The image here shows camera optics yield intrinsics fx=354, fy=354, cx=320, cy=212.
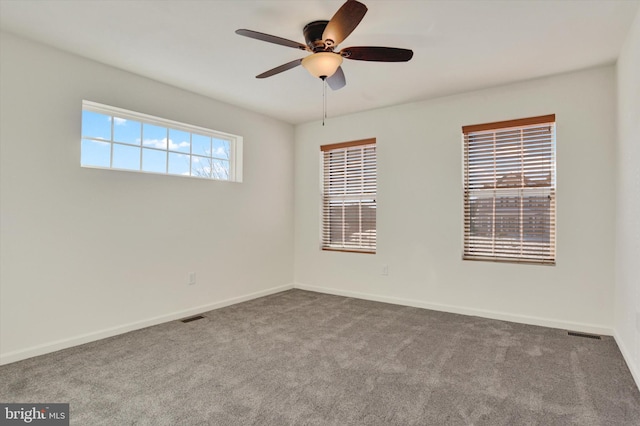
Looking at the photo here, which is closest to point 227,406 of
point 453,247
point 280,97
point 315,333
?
point 315,333

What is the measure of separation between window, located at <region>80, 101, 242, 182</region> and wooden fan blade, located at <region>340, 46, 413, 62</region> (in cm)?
233

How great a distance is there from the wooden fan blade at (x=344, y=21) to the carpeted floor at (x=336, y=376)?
7.24 feet

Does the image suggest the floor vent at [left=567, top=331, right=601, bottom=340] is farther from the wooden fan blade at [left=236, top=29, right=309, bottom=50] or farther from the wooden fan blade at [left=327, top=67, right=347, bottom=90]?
the wooden fan blade at [left=236, top=29, right=309, bottom=50]

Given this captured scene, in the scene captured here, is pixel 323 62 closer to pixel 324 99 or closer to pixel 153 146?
pixel 324 99

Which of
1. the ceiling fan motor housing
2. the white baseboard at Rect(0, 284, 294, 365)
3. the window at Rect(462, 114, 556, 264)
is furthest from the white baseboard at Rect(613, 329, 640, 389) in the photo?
the white baseboard at Rect(0, 284, 294, 365)

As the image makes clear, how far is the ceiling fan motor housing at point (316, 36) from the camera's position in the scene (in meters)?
2.38

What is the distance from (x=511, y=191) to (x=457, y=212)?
0.58m

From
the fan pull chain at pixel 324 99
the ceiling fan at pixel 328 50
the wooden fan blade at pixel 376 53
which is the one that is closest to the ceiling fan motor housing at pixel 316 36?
the ceiling fan at pixel 328 50

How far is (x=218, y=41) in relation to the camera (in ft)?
9.15

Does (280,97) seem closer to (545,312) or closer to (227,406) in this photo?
(227,406)

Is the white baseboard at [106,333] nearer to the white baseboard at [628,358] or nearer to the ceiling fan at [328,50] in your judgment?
the ceiling fan at [328,50]

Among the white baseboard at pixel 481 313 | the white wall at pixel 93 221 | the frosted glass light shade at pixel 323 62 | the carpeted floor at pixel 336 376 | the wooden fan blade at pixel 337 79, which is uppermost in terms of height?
the wooden fan blade at pixel 337 79

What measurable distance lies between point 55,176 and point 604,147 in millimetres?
4840

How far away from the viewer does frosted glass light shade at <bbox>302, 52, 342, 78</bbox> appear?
2.40 meters
